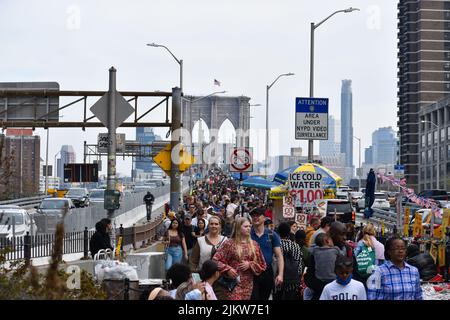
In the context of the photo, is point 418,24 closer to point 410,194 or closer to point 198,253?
point 410,194

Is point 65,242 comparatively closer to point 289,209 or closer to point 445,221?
point 289,209

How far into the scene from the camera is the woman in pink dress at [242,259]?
33.0ft

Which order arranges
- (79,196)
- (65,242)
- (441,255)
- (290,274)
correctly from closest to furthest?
(290,274), (441,255), (65,242), (79,196)

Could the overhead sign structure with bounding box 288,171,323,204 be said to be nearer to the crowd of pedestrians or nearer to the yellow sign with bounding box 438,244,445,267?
the yellow sign with bounding box 438,244,445,267

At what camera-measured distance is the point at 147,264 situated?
16.1m

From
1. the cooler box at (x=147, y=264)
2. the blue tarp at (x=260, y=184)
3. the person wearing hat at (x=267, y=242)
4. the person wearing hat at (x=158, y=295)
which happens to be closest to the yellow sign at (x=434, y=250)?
the cooler box at (x=147, y=264)

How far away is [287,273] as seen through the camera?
1202cm

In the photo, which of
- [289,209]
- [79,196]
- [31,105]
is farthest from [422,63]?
[289,209]

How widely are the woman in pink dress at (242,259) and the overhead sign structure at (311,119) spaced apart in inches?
568

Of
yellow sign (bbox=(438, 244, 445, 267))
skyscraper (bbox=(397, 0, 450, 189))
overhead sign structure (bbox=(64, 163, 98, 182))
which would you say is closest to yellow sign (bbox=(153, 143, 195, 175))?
overhead sign structure (bbox=(64, 163, 98, 182))

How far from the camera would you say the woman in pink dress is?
10.1 meters

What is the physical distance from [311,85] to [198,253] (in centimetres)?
1840

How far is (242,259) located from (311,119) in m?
15.0

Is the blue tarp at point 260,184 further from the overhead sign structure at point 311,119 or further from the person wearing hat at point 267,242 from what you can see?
the person wearing hat at point 267,242
